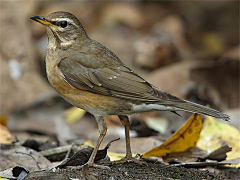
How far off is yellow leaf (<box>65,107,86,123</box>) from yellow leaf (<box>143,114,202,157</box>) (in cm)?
347

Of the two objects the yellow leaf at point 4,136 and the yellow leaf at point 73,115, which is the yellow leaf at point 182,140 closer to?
the yellow leaf at point 4,136

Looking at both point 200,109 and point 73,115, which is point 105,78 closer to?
point 200,109

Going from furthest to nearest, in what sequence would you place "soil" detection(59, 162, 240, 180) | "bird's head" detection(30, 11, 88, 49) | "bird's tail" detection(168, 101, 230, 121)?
"bird's head" detection(30, 11, 88, 49) → "bird's tail" detection(168, 101, 230, 121) → "soil" detection(59, 162, 240, 180)

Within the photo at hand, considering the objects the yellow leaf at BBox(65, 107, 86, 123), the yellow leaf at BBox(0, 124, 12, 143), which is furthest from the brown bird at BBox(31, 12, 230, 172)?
the yellow leaf at BBox(65, 107, 86, 123)

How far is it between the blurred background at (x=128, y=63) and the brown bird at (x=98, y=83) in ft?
3.88

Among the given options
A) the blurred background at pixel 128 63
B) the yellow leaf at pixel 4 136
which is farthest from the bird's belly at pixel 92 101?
the yellow leaf at pixel 4 136

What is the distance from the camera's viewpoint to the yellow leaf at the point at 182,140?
693cm

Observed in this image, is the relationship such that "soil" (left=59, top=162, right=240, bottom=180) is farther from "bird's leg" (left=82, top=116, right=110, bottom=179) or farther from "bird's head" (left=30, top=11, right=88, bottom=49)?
"bird's head" (left=30, top=11, right=88, bottom=49)

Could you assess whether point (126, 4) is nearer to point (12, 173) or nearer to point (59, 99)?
point (59, 99)

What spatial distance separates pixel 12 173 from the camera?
6137 mm

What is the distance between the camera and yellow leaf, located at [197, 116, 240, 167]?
7578 millimetres

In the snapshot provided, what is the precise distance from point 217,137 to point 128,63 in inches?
247

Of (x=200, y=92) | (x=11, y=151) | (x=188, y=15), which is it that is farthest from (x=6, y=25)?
(x=188, y=15)

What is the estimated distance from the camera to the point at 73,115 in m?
10.4
